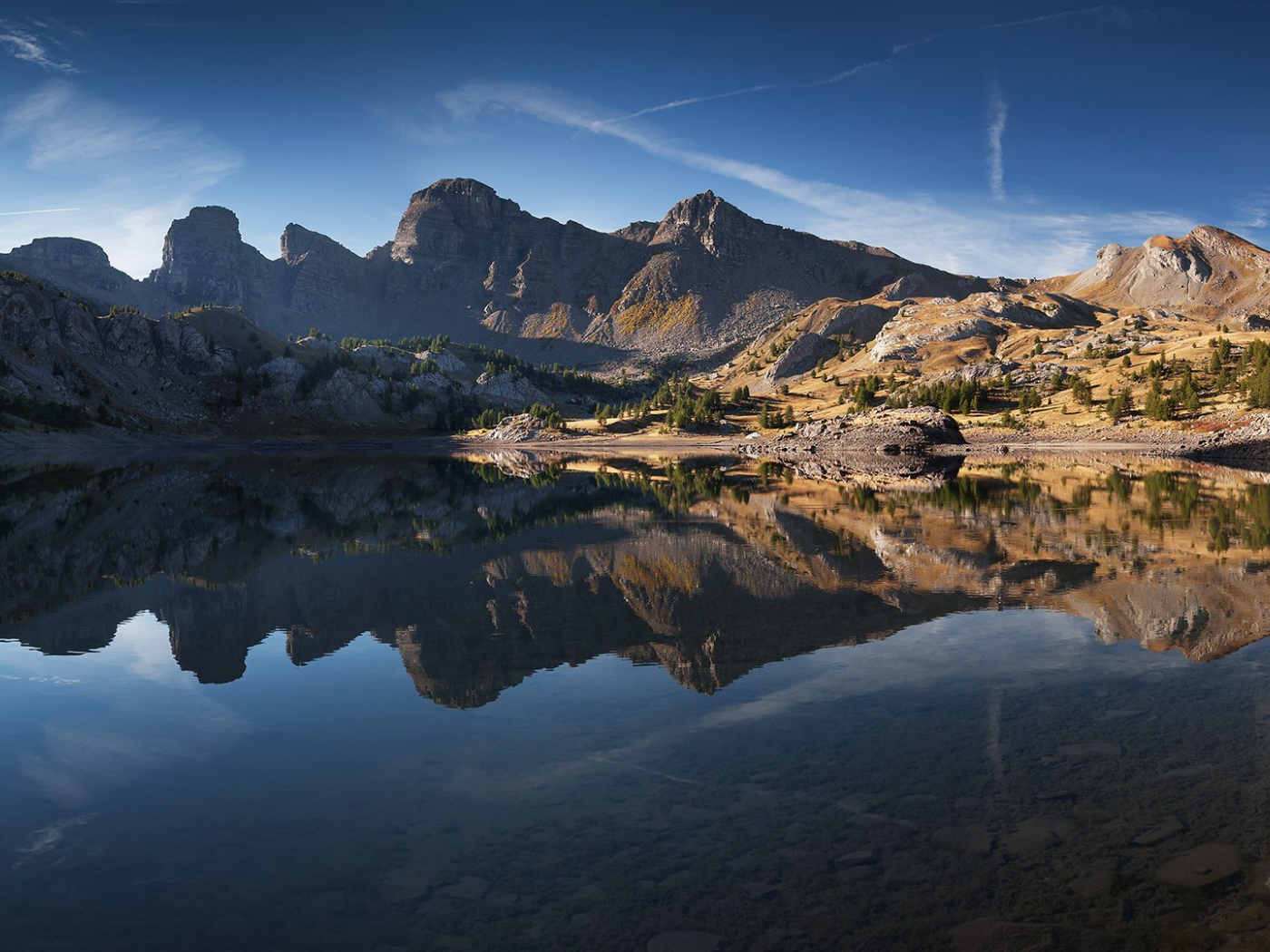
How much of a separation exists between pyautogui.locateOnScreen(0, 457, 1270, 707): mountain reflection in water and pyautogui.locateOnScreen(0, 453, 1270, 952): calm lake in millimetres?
258

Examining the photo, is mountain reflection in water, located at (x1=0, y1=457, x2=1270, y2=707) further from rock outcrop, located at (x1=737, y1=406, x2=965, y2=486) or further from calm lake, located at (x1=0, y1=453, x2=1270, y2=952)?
rock outcrop, located at (x1=737, y1=406, x2=965, y2=486)

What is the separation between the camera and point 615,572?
115 ft

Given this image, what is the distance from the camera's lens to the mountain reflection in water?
79.4ft

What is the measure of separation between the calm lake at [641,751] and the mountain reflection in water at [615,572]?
26cm

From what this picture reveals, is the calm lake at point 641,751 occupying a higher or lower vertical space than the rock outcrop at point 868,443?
lower

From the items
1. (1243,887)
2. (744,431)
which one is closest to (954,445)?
(744,431)

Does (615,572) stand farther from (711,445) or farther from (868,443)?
(711,445)

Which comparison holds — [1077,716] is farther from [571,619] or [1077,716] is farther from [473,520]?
[473,520]

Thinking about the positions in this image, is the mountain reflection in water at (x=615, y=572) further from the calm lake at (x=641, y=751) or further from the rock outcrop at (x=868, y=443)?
the rock outcrop at (x=868, y=443)

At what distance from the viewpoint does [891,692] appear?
19.2 m

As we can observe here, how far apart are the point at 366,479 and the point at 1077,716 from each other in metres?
92.7

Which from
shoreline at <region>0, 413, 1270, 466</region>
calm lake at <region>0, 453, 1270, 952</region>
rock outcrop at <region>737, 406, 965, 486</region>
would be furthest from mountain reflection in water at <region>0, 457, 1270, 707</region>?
shoreline at <region>0, 413, 1270, 466</region>

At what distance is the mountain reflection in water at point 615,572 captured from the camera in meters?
24.2

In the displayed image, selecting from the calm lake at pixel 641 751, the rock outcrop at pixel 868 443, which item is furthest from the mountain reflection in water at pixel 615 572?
the rock outcrop at pixel 868 443
